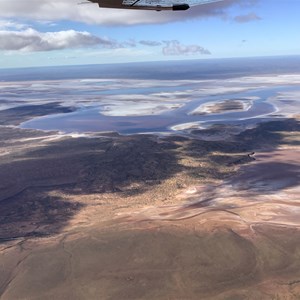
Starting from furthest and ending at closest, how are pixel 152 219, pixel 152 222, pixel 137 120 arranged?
pixel 137 120 → pixel 152 219 → pixel 152 222

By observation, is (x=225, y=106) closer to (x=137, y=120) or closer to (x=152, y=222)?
(x=137, y=120)

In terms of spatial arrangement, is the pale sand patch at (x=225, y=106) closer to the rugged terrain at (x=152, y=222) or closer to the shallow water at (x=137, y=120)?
the shallow water at (x=137, y=120)

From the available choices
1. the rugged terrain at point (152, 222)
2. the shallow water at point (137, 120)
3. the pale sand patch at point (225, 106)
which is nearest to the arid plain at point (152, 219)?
the rugged terrain at point (152, 222)

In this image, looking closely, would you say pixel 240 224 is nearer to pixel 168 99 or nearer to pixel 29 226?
pixel 29 226

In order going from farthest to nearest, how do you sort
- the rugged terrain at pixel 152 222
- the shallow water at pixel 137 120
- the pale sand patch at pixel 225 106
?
the pale sand patch at pixel 225 106 → the shallow water at pixel 137 120 → the rugged terrain at pixel 152 222

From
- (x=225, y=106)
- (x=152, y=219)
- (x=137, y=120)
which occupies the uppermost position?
(x=225, y=106)

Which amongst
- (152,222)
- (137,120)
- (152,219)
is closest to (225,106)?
(137,120)

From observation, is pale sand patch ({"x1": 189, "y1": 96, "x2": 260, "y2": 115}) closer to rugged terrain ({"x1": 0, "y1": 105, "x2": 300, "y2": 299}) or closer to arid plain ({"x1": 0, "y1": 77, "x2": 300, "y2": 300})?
arid plain ({"x1": 0, "y1": 77, "x2": 300, "y2": 300})

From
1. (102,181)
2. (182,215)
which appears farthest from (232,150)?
Answer: (182,215)
